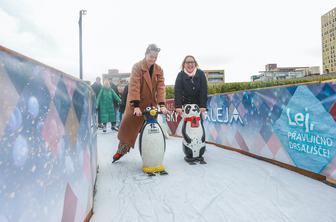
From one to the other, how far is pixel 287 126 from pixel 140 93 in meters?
2.02

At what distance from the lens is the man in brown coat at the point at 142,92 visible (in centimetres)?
378

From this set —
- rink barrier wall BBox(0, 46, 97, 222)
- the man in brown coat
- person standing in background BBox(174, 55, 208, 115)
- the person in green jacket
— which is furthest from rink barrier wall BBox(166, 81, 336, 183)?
the person in green jacket

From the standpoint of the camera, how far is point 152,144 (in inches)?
145

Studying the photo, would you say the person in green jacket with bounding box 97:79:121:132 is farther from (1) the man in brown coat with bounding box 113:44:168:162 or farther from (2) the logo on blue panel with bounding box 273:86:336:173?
(2) the logo on blue panel with bounding box 273:86:336:173

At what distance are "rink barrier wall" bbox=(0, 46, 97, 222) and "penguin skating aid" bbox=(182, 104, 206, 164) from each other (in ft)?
8.70

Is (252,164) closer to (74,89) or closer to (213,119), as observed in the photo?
(213,119)

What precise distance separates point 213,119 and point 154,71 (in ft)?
8.34

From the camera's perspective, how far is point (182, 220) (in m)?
2.33

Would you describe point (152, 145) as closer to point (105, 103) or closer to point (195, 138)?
point (195, 138)

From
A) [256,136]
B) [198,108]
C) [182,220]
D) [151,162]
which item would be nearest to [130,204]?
[182,220]

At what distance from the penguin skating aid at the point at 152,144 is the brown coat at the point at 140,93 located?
0.86 feet

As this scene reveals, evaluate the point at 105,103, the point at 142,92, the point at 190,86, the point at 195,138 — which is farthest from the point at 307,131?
the point at 105,103

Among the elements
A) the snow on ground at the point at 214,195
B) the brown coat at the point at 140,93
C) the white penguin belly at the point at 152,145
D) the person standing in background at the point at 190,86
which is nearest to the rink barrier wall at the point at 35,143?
the snow on ground at the point at 214,195

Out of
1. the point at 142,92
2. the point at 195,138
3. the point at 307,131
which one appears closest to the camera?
the point at 307,131
